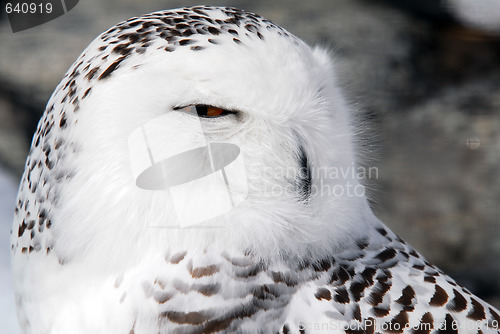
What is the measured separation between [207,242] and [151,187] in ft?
0.40

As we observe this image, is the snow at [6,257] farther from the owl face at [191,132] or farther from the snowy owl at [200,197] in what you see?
the owl face at [191,132]

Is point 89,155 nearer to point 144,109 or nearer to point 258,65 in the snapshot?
Result: point 144,109

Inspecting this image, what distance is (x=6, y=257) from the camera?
1.97m

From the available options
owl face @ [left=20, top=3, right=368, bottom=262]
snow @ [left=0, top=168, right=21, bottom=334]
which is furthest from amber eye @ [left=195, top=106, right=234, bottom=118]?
snow @ [left=0, top=168, right=21, bottom=334]

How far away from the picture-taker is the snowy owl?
2.38ft

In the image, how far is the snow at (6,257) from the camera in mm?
1789

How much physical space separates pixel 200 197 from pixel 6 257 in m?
1.52

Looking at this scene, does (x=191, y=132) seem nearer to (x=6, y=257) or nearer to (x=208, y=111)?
(x=208, y=111)

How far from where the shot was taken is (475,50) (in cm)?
212

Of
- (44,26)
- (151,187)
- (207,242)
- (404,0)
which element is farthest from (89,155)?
(404,0)

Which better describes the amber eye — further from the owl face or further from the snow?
the snow

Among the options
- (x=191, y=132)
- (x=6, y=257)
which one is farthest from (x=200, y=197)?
(x=6, y=257)

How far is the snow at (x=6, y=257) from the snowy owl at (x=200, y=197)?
1.06 m

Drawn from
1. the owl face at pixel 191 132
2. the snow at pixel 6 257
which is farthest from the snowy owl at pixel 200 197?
the snow at pixel 6 257
